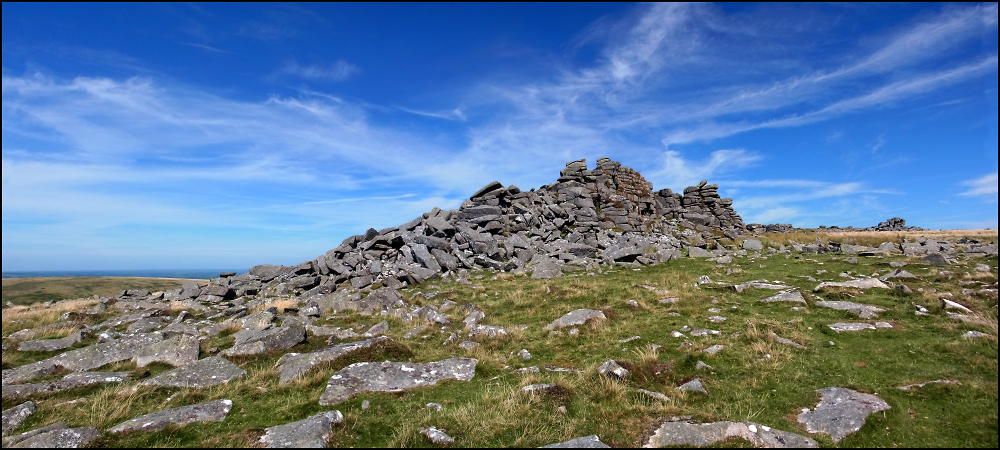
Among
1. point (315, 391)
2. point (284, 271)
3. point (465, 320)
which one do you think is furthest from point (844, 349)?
point (284, 271)

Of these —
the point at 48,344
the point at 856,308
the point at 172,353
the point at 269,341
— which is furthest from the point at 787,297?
the point at 48,344

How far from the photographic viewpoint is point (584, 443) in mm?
5914

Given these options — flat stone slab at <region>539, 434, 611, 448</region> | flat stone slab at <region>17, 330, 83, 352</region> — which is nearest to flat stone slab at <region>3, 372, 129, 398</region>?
flat stone slab at <region>17, 330, 83, 352</region>

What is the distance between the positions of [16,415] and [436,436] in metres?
7.74

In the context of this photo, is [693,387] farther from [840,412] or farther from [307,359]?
[307,359]

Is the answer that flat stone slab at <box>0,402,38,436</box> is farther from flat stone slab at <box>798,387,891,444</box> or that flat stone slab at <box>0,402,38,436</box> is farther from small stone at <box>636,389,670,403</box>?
flat stone slab at <box>798,387,891,444</box>

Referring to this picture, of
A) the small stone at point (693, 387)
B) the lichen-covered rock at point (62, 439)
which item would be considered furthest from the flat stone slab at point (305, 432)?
the small stone at point (693, 387)

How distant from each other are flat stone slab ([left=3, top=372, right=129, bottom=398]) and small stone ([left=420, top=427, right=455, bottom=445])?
8200 millimetres

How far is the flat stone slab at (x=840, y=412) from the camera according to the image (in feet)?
20.4

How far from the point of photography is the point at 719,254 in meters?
27.7

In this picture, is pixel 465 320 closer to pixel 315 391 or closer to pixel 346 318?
pixel 346 318

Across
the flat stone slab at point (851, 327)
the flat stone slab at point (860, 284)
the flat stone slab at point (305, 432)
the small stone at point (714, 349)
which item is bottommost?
the flat stone slab at point (305, 432)

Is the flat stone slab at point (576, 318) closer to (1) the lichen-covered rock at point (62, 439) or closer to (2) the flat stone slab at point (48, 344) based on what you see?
(1) the lichen-covered rock at point (62, 439)

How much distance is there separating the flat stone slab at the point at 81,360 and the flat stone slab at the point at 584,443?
1279cm
